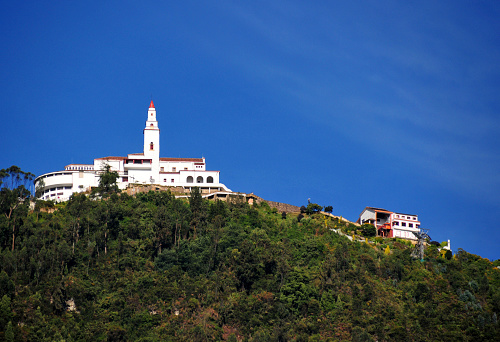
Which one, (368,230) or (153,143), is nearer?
(368,230)

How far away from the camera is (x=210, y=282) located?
3137 inches

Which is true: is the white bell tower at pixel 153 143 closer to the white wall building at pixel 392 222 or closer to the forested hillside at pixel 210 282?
the forested hillside at pixel 210 282

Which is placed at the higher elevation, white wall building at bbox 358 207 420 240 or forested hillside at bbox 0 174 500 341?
white wall building at bbox 358 207 420 240

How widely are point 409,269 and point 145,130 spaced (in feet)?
128

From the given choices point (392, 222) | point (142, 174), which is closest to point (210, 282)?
point (142, 174)

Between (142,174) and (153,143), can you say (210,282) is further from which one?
(153,143)

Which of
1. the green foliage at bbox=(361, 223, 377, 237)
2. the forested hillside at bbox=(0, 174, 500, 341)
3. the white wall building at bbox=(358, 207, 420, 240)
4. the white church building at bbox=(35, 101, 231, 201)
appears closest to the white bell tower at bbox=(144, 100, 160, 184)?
the white church building at bbox=(35, 101, 231, 201)

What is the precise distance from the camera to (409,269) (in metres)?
87.6

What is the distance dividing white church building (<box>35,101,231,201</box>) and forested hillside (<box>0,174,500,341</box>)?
967 centimetres

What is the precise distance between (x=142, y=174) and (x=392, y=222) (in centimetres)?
3116

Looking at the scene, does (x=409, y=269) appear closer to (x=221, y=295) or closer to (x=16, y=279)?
(x=221, y=295)

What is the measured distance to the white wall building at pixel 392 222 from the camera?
10188cm

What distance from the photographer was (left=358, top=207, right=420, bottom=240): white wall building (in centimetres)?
10188

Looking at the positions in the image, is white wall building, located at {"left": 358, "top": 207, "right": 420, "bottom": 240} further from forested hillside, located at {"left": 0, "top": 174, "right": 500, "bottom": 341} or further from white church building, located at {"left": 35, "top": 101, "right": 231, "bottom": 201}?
white church building, located at {"left": 35, "top": 101, "right": 231, "bottom": 201}
